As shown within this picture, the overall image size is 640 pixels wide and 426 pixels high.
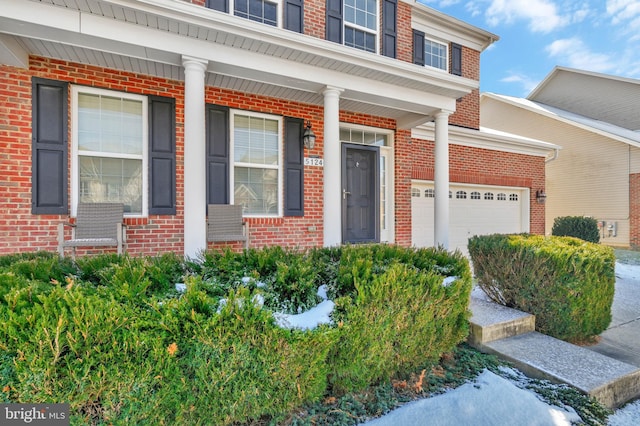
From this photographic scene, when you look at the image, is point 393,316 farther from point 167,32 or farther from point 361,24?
point 361,24

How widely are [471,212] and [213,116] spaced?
6.50m

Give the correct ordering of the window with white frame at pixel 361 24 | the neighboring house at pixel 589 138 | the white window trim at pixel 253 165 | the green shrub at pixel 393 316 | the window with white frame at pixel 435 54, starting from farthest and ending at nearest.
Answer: the neighboring house at pixel 589 138 → the window with white frame at pixel 435 54 → the window with white frame at pixel 361 24 → the white window trim at pixel 253 165 → the green shrub at pixel 393 316

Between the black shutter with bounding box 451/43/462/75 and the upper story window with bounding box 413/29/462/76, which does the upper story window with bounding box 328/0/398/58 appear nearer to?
the upper story window with bounding box 413/29/462/76

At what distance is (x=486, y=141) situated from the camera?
325 inches

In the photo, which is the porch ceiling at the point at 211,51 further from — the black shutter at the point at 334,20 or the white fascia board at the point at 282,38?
the black shutter at the point at 334,20

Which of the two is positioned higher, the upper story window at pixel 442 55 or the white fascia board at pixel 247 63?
the upper story window at pixel 442 55

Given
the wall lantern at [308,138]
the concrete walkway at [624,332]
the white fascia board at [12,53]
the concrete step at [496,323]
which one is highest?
the white fascia board at [12,53]

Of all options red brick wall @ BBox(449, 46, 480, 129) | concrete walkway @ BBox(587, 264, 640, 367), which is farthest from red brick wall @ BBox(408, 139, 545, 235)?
concrete walkway @ BBox(587, 264, 640, 367)

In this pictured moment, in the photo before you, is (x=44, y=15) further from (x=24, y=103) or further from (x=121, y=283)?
(x=121, y=283)

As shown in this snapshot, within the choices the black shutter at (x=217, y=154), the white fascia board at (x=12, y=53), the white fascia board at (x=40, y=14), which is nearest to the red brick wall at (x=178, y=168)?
the white fascia board at (x=12, y=53)

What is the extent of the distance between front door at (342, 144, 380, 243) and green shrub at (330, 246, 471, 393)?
12.1ft

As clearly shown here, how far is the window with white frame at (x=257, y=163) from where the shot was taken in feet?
17.6

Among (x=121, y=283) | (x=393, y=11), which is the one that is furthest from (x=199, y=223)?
(x=393, y=11)

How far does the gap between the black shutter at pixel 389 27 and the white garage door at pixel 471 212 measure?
9.35ft
